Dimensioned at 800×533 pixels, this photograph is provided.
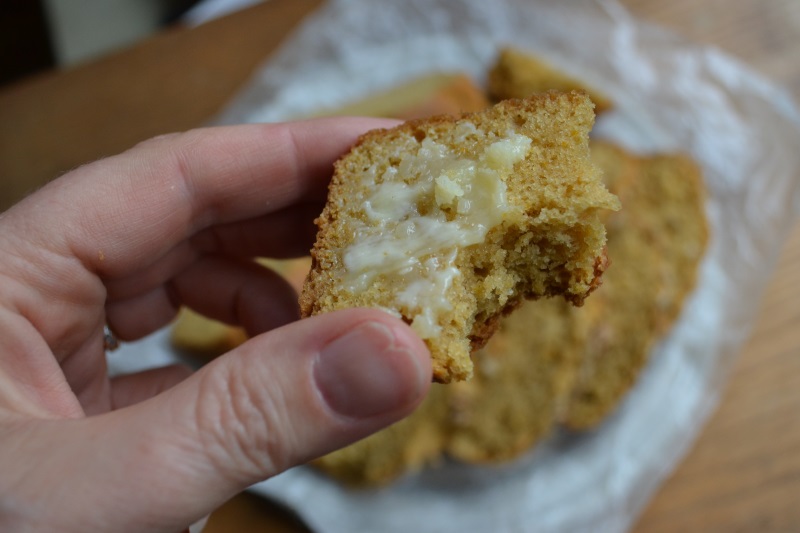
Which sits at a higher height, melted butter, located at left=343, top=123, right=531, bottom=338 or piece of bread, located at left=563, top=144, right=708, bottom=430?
melted butter, located at left=343, top=123, right=531, bottom=338

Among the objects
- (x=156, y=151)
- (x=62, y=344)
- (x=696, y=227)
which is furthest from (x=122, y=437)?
(x=696, y=227)

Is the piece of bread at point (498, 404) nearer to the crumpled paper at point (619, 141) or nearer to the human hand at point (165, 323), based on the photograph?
the crumpled paper at point (619, 141)

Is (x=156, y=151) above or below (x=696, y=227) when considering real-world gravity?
above

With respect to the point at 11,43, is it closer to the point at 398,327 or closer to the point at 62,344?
the point at 62,344

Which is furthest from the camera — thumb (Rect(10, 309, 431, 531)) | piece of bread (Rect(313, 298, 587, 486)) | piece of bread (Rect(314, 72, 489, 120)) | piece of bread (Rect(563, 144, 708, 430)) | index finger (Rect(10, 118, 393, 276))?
piece of bread (Rect(314, 72, 489, 120))

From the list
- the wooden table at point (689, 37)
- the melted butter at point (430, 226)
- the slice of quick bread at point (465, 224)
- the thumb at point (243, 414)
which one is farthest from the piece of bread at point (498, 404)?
the thumb at point (243, 414)

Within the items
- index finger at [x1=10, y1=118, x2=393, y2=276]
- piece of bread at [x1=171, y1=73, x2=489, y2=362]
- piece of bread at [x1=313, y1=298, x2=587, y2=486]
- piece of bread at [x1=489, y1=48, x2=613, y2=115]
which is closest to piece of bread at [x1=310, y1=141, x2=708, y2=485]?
piece of bread at [x1=313, y1=298, x2=587, y2=486]

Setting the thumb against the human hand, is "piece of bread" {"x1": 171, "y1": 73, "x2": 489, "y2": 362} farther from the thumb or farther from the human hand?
the thumb
